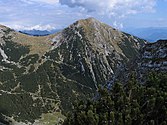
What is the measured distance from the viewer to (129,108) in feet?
145

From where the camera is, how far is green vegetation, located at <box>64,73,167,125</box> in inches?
1687

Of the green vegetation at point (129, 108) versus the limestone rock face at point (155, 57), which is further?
the limestone rock face at point (155, 57)

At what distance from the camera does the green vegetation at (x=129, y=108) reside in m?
42.8

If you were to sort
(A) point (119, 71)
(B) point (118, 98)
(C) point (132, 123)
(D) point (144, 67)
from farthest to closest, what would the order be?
(A) point (119, 71)
(D) point (144, 67)
(B) point (118, 98)
(C) point (132, 123)

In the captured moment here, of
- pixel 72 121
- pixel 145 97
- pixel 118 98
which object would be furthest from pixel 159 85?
pixel 72 121

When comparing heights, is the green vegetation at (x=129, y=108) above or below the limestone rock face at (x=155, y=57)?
below

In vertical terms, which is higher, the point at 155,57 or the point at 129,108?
the point at 155,57

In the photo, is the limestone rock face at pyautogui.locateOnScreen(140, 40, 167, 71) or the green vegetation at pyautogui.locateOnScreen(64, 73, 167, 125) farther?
the limestone rock face at pyautogui.locateOnScreen(140, 40, 167, 71)

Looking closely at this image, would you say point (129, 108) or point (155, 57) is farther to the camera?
point (155, 57)

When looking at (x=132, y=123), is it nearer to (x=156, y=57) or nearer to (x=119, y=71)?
(x=156, y=57)

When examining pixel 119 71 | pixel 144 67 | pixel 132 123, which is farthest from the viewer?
pixel 119 71

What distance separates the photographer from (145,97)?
4772cm

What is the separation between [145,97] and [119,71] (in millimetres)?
43432

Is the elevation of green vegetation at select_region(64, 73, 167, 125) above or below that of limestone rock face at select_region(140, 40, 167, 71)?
below
